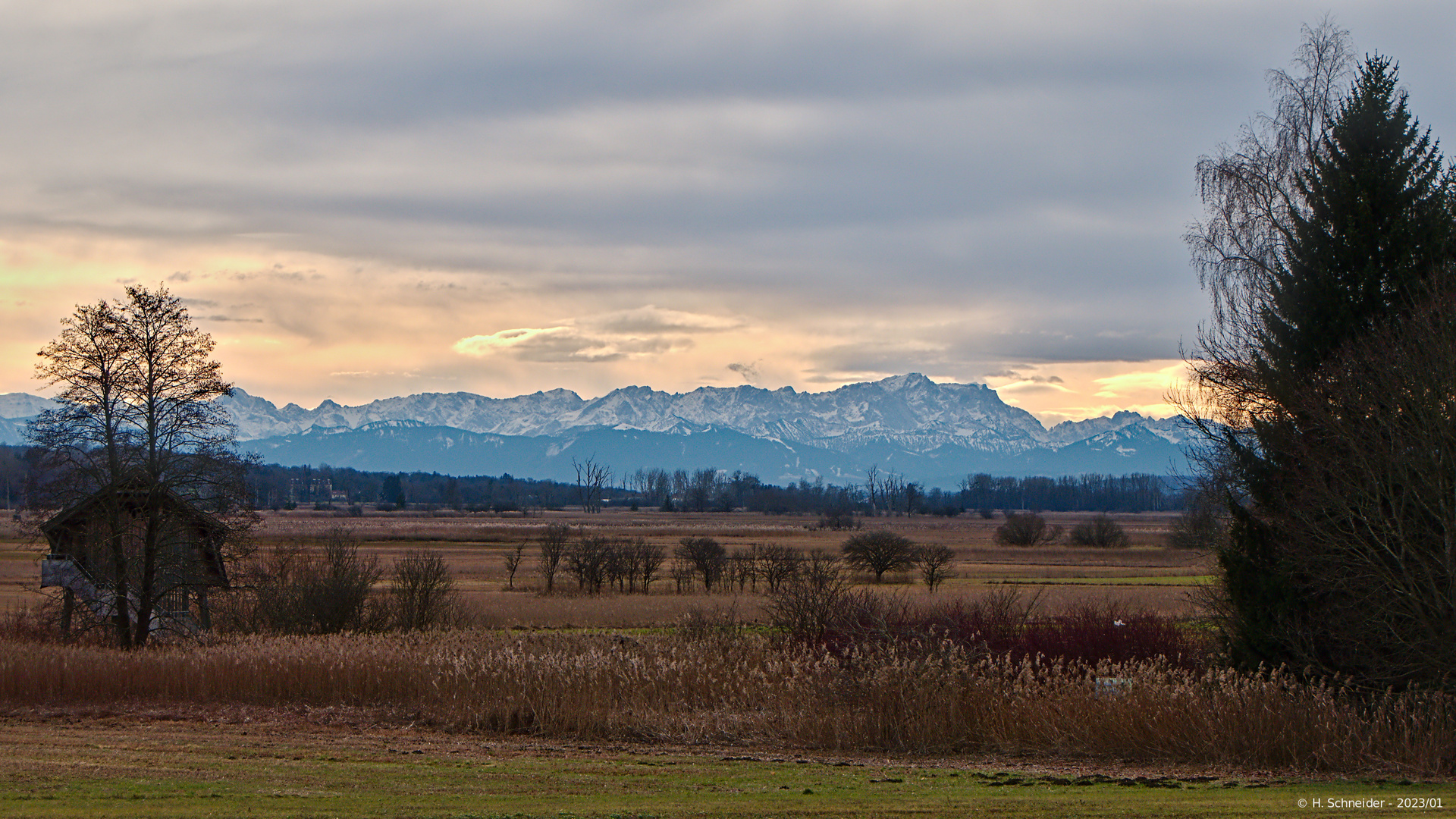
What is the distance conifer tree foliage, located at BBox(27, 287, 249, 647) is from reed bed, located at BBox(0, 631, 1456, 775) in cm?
831

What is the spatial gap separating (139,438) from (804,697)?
74.4 ft

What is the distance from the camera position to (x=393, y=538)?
103000mm

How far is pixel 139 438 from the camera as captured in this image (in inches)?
1166

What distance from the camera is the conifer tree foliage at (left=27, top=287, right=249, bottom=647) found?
28625 mm

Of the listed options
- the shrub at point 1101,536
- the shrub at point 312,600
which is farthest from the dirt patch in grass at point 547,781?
the shrub at point 1101,536

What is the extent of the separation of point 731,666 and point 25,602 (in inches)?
1528

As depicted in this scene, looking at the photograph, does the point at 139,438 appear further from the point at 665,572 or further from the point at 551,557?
the point at 665,572

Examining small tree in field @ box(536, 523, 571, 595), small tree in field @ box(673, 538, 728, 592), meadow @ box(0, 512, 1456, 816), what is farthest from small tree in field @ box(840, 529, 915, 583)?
meadow @ box(0, 512, 1456, 816)

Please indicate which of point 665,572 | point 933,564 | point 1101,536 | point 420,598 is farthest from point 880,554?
point 1101,536

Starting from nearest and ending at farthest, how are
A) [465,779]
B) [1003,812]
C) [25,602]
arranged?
[1003,812], [465,779], [25,602]

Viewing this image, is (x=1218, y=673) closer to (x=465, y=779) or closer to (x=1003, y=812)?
(x=1003, y=812)

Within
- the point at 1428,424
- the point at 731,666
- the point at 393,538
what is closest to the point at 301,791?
the point at 731,666

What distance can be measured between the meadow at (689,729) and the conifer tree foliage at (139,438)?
7507 millimetres

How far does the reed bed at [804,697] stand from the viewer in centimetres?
1388
